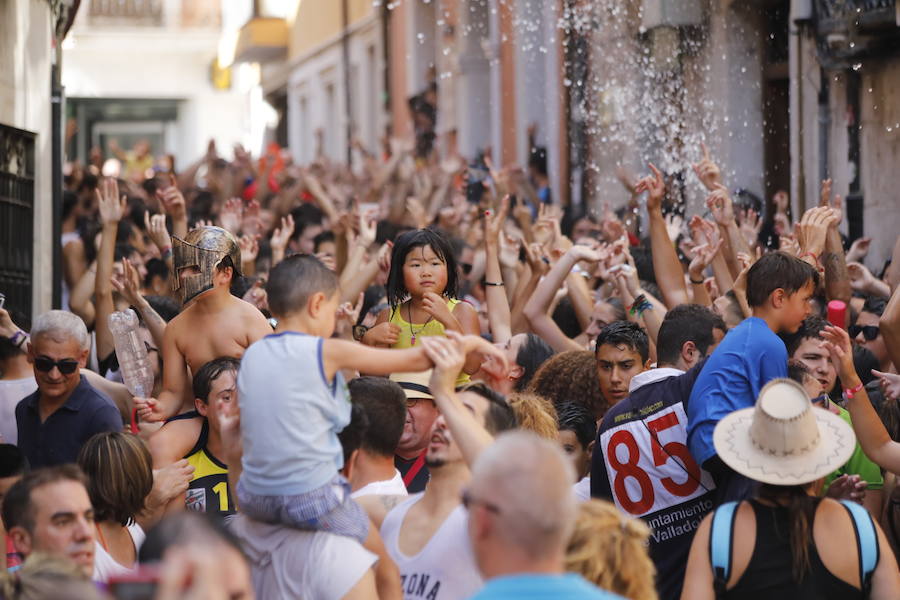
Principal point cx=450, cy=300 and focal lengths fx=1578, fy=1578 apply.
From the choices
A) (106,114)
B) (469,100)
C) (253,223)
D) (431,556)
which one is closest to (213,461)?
(431,556)

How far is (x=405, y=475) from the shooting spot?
6195mm

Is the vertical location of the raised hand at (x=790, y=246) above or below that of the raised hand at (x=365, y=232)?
below

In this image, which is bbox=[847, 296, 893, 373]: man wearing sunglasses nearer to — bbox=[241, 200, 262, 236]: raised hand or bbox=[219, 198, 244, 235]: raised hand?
bbox=[219, 198, 244, 235]: raised hand

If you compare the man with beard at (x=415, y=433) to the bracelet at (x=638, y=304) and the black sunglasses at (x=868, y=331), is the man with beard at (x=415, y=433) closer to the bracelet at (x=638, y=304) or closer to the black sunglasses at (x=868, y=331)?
the bracelet at (x=638, y=304)

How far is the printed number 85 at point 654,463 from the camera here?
5.75 meters

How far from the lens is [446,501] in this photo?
4.66 meters

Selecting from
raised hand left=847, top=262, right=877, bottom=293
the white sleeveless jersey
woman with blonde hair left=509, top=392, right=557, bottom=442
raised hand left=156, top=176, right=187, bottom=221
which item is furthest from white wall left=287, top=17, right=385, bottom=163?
the white sleeveless jersey

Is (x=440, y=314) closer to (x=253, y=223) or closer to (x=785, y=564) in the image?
(x=785, y=564)

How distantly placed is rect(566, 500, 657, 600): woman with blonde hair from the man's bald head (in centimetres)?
79

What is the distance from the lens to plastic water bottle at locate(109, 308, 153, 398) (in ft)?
23.1

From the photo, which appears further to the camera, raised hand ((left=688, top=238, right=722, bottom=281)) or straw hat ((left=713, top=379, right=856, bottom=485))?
raised hand ((left=688, top=238, right=722, bottom=281))

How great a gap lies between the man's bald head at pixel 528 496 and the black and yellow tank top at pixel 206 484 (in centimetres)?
267

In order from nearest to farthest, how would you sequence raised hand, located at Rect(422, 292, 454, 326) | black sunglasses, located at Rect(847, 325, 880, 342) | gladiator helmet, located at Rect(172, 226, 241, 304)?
gladiator helmet, located at Rect(172, 226, 241, 304) < raised hand, located at Rect(422, 292, 454, 326) < black sunglasses, located at Rect(847, 325, 880, 342)

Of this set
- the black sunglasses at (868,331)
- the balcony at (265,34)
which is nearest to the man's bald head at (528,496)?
the black sunglasses at (868,331)
